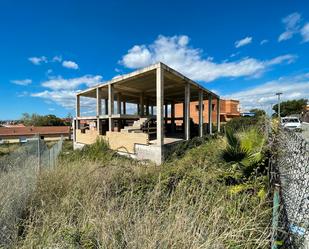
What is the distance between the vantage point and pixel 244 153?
4469 mm

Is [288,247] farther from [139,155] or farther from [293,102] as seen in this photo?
[293,102]

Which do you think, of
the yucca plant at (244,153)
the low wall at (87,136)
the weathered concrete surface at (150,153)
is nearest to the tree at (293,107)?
the low wall at (87,136)

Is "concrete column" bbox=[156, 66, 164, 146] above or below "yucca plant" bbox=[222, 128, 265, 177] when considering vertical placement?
above

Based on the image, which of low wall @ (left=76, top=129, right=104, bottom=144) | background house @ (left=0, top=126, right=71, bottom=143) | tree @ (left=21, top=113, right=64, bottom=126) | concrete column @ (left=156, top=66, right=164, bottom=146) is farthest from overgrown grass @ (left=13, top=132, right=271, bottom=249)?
tree @ (left=21, top=113, right=64, bottom=126)

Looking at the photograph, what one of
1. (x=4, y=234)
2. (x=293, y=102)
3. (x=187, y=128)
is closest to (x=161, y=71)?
(x=187, y=128)

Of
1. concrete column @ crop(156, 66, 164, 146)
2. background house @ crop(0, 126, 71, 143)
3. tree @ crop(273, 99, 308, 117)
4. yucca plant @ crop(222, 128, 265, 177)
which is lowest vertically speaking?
background house @ crop(0, 126, 71, 143)

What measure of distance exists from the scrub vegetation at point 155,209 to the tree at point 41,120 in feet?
266

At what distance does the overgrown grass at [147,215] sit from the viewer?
2164 millimetres

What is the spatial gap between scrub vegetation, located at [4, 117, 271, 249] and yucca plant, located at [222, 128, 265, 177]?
0.8 inches

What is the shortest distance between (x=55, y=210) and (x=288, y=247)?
3.01 metres

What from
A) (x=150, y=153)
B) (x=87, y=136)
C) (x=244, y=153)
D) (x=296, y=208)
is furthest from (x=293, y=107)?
(x=296, y=208)

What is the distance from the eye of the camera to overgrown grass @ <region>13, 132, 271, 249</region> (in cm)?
216

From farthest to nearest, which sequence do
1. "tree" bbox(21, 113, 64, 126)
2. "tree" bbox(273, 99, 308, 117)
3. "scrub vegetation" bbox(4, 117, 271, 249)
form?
1. "tree" bbox(21, 113, 64, 126)
2. "tree" bbox(273, 99, 308, 117)
3. "scrub vegetation" bbox(4, 117, 271, 249)

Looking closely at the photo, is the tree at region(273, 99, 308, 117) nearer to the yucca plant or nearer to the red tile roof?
the red tile roof
